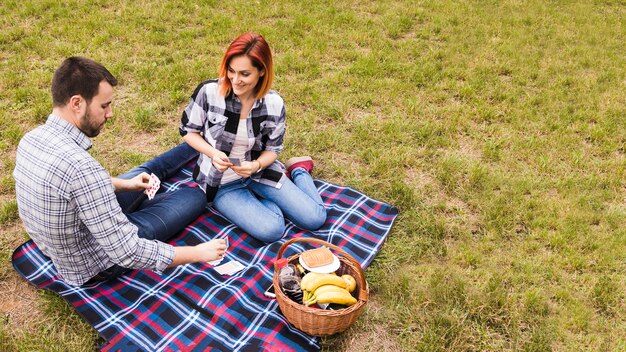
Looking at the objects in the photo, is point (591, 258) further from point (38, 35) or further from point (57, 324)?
point (38, 35)

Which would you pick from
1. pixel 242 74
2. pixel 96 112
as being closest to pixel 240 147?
pixel 242 74

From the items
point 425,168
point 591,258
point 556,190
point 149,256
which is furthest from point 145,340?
point 556,190

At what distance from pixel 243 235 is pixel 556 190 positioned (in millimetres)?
3002

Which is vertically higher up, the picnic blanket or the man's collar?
the man's collar

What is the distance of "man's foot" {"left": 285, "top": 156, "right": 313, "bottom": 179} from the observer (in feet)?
15.5

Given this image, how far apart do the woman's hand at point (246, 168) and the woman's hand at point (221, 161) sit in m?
0.09

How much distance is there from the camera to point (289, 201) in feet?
13.7

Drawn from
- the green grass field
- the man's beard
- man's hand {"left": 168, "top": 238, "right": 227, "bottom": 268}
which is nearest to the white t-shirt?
man's hand {"left": 168, "top": 238, "right": 227, "bottom": 268}

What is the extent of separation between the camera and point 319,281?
3139 millimetres

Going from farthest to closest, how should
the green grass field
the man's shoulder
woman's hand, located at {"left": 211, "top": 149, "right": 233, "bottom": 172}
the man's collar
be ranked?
woman's hand, located at {"left": 211, "top": 149, "right": 233, "bottom": 172} < the green grass field < the man's collar < the man's shoulder

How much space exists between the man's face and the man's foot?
2018 millimetres

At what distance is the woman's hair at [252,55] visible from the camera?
3652 millimetres

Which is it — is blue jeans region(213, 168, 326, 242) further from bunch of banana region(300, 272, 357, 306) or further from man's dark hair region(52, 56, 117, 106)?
man's dark hair region(52, 56, 117, 106)

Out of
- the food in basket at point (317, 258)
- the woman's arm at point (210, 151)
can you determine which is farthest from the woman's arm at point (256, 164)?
the food in basket at point (317, 258)
